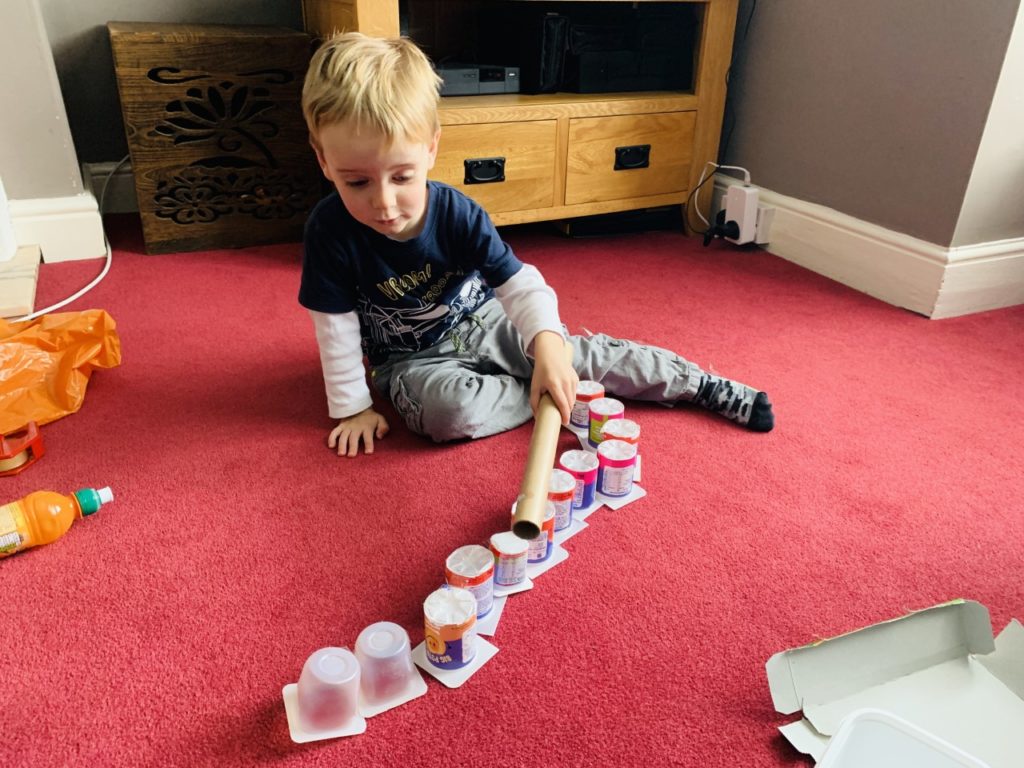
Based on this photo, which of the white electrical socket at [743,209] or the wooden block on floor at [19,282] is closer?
the wooden block on floor at [19,282]

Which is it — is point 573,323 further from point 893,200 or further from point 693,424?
point 893,200

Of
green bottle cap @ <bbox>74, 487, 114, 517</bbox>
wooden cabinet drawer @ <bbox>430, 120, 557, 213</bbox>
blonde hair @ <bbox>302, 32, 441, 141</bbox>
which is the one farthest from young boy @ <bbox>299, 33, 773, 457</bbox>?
wooden cabinet drawer @ <bbox>430, 120, 557, 213</bbox>

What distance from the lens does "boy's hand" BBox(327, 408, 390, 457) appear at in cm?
109

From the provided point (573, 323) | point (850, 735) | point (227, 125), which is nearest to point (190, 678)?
point (850, 735)

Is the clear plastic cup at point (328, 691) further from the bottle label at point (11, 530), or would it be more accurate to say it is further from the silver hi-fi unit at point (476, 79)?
the silver hi-fi unit at point (476, 79)

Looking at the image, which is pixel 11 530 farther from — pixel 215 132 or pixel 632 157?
pixel 632 157

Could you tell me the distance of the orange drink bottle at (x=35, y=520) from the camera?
2.85 ft

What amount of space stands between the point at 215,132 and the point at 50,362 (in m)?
0.81

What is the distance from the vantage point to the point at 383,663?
0.70 m

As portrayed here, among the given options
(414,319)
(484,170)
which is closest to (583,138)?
(484,170)

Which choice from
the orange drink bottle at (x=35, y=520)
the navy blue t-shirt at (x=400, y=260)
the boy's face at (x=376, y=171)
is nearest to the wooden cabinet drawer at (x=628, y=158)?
the navy blue t-shirt at (x=400, y=260)

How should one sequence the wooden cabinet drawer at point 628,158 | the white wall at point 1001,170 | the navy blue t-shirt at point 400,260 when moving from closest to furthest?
1. the navy blue t-shirt at point 400,260
2. the white wall at point 1001,170
3. the wooden cabinet drawer at point 628,158

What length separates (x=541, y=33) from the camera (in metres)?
1.84

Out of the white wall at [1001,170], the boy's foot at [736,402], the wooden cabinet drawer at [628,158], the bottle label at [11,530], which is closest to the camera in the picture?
the bottle label at [11,530]
